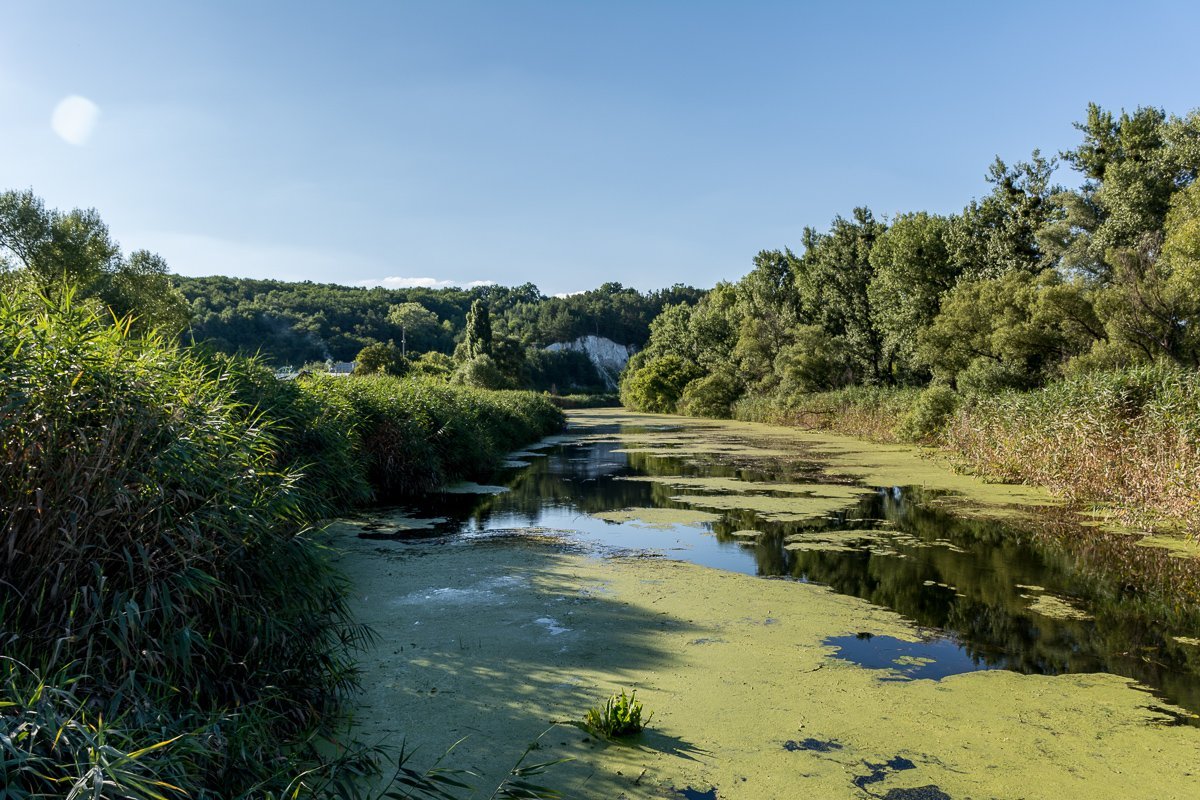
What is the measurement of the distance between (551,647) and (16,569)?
3033mm

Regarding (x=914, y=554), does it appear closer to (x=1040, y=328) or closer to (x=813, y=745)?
(x=813, y=745)

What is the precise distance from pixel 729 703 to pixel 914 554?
189 inches

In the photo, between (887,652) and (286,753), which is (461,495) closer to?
(887,652)

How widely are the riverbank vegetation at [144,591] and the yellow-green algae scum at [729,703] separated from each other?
0.61 meters

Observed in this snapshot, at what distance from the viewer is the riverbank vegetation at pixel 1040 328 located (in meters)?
9.65

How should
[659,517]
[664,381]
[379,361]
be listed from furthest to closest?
[664,381] → [379,361] → [659,517]

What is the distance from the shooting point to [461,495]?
12641 mm

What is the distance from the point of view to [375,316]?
76.6 metres

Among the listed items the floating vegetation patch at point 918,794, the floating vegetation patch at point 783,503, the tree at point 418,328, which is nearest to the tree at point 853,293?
the floating vegetation patch at point 783,503

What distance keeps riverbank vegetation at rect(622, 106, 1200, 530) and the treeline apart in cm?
2697

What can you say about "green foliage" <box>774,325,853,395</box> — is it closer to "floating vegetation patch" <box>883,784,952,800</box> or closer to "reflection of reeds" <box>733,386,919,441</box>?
"reflection of reeds" <box>733,386,919,441</box>

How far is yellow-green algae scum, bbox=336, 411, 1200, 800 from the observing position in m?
3.22

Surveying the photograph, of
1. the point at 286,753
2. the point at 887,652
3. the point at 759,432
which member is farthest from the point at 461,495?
the point at 759,432

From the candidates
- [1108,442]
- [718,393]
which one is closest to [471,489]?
[1108,442]
